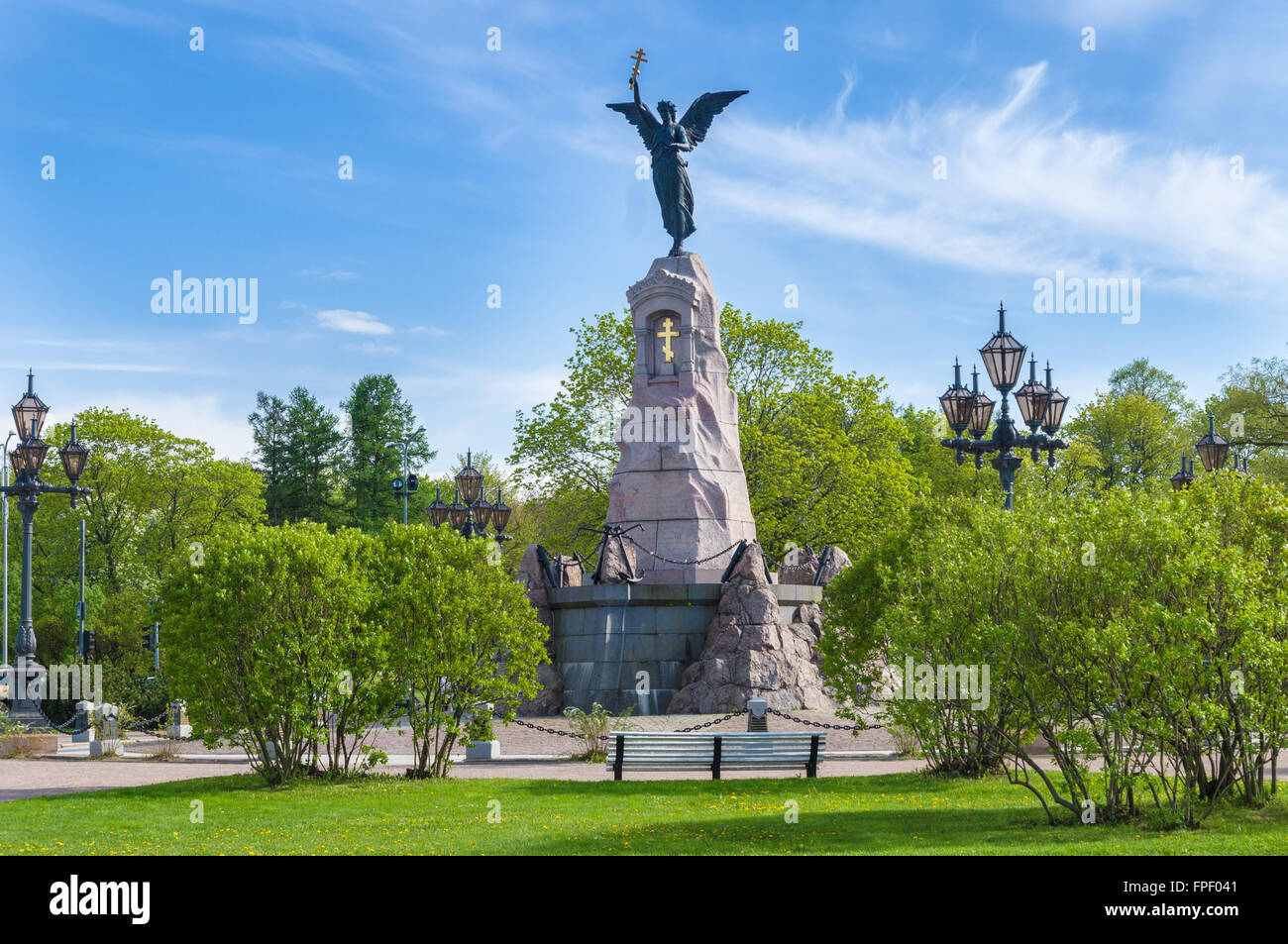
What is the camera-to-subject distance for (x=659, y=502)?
2998 cm

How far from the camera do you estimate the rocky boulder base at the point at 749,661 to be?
85.2 feet

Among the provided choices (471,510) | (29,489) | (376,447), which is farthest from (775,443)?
(376,447)

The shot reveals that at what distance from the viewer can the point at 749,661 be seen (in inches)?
1031

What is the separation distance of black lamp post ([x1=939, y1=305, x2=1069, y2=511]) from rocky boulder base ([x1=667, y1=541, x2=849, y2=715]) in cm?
531

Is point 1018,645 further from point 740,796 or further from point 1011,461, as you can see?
point 1011,461

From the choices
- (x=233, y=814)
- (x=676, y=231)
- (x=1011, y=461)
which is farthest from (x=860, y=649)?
(x=676, y=231)

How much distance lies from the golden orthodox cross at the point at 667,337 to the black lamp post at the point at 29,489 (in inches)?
493

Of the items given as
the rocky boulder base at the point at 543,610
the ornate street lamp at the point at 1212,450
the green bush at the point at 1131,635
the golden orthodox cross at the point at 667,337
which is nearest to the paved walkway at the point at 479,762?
the rocky boulder base at the point at 543,610

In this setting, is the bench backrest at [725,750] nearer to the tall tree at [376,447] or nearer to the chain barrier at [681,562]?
the chain barrier at [681,562]

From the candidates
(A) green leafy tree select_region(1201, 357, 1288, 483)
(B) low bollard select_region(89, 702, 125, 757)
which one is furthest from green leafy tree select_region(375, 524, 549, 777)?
(A) green leafy tree select_region(1201, 357, 1288, 483)

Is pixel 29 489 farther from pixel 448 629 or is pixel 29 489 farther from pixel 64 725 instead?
pixel 448 629

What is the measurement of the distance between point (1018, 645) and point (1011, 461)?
9741 millimetres

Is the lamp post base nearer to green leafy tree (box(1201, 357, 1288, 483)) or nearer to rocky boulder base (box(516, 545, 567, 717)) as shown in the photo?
rocky boulder base (box(516, 545, 567, 717))
